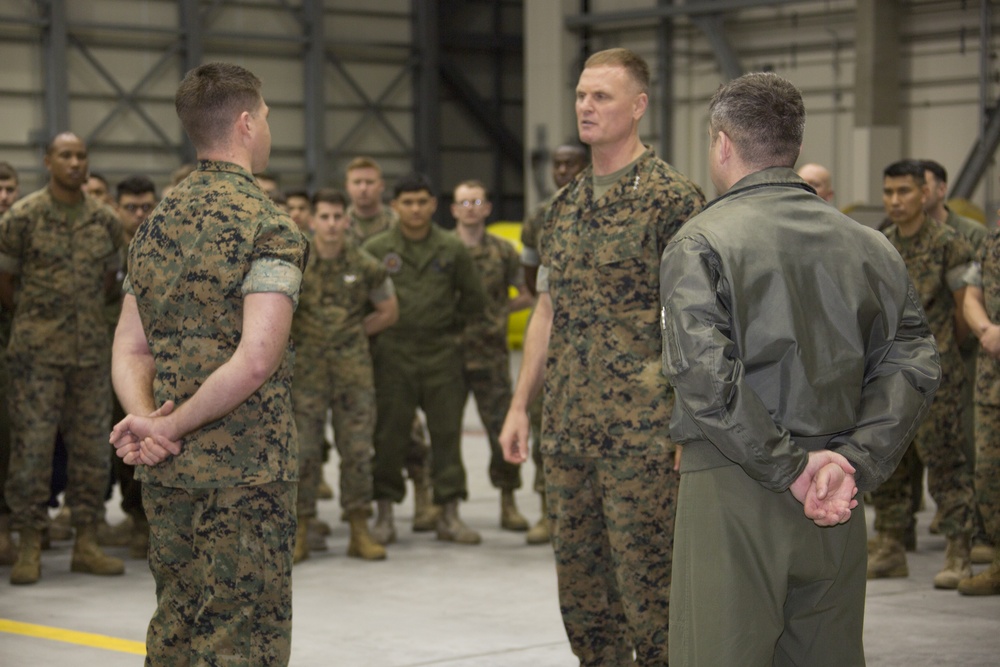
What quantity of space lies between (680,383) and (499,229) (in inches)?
633

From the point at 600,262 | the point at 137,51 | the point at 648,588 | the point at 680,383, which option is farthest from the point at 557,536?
the point at 137,51

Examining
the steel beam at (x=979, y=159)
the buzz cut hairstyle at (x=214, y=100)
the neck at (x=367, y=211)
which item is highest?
the steel beam at (x=979, y=159)

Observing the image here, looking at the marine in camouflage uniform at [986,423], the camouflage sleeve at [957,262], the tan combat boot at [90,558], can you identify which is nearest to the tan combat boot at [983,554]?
the marine in camouflage uniform at [986,423]

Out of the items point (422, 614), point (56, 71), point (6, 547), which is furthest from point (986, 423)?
point (56, 71)

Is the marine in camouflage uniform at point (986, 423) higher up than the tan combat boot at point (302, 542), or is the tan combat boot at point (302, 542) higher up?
the marine in camouflage uniform at point (986, 423)

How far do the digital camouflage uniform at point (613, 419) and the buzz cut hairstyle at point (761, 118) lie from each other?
1138mm

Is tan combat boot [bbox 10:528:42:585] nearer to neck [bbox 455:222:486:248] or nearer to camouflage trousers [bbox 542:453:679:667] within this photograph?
neck [bbox 455:222:486:248]

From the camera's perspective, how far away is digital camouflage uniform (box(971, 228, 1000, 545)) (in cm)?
607

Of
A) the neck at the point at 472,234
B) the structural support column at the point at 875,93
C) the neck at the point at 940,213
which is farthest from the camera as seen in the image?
the structural support column at the point at 875,93

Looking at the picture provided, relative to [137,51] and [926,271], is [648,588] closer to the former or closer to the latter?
[926,271]

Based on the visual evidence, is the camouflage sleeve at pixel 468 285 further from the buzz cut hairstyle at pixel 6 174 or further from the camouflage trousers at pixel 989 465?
the camouflage trousers at pixel 989 465

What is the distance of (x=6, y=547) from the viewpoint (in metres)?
6.88

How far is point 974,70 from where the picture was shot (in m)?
16.2

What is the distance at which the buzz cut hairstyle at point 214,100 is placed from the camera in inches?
136
